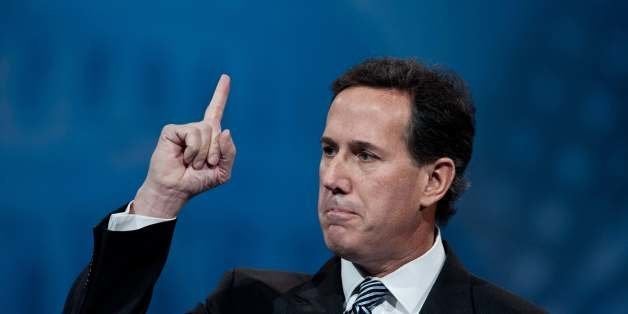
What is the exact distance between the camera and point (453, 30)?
2.77 m

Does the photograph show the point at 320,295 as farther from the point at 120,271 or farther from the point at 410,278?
the point at 120,271

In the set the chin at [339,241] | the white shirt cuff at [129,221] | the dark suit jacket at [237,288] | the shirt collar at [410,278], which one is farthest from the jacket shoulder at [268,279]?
the white shirt cuff at [129,221]

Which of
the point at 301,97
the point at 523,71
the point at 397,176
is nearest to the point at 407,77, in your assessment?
the point at 397,176

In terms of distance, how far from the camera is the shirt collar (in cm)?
220

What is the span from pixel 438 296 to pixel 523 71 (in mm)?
890

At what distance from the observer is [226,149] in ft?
6.88

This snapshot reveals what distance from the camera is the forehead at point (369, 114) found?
217 cm

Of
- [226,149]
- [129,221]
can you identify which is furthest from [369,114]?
[129,221]

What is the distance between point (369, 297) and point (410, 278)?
0.12 m

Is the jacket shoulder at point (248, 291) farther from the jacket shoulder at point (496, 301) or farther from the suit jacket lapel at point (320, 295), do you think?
the jacket shoulder at point (496, 301)

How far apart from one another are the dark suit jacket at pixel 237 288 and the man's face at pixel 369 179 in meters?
0.14

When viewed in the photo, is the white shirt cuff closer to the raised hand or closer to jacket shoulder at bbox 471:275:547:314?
the raised hand

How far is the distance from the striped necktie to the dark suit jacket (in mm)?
56

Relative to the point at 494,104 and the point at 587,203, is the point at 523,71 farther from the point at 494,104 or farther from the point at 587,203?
the point at 587,203
